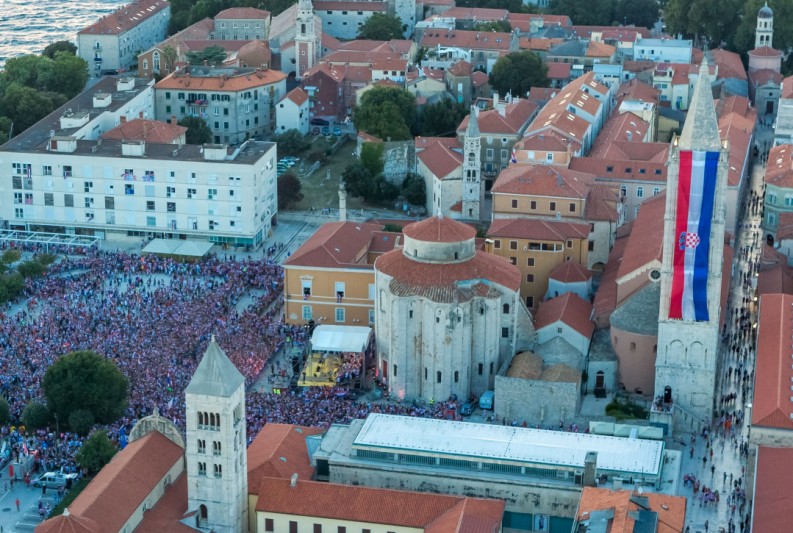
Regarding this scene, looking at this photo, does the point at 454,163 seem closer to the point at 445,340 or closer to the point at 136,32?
the point at 445,340

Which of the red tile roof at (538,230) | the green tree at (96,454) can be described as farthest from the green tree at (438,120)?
the green tree at (96,454)


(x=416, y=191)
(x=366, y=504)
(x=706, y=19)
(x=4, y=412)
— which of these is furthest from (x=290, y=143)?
(x=366, y=504)

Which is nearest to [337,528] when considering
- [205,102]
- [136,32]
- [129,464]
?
[129,464]

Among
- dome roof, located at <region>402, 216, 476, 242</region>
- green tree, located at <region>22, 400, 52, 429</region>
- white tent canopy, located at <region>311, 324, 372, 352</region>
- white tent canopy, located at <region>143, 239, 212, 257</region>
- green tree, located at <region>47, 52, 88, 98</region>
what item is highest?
dome roof, located at <region>402, 216, 476, 242</region>

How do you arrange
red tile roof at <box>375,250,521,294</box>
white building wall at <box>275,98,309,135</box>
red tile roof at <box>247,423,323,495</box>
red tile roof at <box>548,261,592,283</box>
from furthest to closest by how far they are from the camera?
white building wall at <box>275,98,309,135</box>
red tile roof at <box>548,261,592,283</box>
red tile roof at <box>375,250,521,294</box>
red tile roof at <box>247,423,323,495</box>

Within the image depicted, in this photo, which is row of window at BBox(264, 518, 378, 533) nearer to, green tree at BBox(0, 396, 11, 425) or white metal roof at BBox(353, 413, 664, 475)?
white metal roof at BBox(353, 413, 664, 475)

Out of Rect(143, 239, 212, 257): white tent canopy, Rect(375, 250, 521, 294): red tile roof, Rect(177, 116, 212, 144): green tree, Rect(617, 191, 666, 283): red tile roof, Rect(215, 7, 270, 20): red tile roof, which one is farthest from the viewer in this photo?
Rect(215, 7, 270, 20): red tile roof

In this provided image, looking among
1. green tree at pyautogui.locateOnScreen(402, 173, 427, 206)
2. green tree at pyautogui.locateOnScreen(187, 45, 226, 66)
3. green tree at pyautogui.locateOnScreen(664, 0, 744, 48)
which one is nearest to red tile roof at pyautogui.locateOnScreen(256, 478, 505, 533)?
green tree at pyautogui.locateOnScreen(402, 173, 427, 206)
